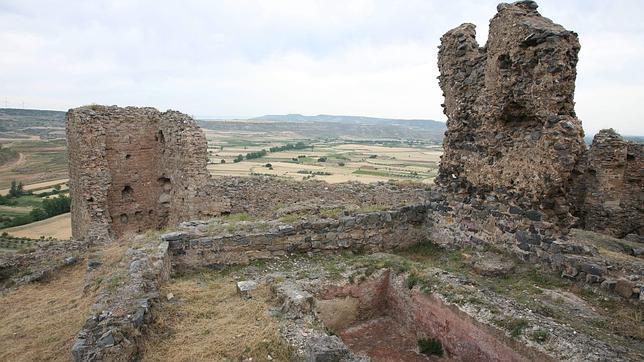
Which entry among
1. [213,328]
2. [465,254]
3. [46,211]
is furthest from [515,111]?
[46,211]

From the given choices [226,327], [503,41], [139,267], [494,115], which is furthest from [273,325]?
[503,41]

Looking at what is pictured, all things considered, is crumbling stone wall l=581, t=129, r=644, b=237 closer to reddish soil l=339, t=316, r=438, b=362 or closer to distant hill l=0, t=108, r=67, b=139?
reddish soil l=339, t=316, r=438, b=362

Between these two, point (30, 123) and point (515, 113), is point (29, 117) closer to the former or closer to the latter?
point (30, 123)

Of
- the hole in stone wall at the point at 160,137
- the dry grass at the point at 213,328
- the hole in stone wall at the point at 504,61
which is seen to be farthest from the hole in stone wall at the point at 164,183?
the hole in stone wall at the point at 504,61

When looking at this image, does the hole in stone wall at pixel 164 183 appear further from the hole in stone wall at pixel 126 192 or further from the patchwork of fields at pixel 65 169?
the patchwork of fields at pixel 65 169

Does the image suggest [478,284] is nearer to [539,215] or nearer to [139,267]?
[539,215]

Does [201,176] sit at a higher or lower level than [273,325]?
higher

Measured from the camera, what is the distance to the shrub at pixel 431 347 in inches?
247

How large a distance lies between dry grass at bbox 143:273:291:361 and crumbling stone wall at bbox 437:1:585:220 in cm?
497

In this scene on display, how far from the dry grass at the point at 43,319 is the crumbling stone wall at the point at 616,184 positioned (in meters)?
15.0

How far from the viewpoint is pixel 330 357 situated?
4898 mm

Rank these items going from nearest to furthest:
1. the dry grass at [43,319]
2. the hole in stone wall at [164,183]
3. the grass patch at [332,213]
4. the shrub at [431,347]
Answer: the dry grass at [43,319], the shrub at [431,347], the grass patch at [332,213], the hole in stone wall at [164,183]

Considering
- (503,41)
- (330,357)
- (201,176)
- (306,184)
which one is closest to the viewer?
(330,357)

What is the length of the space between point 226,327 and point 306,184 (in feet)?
33.2
